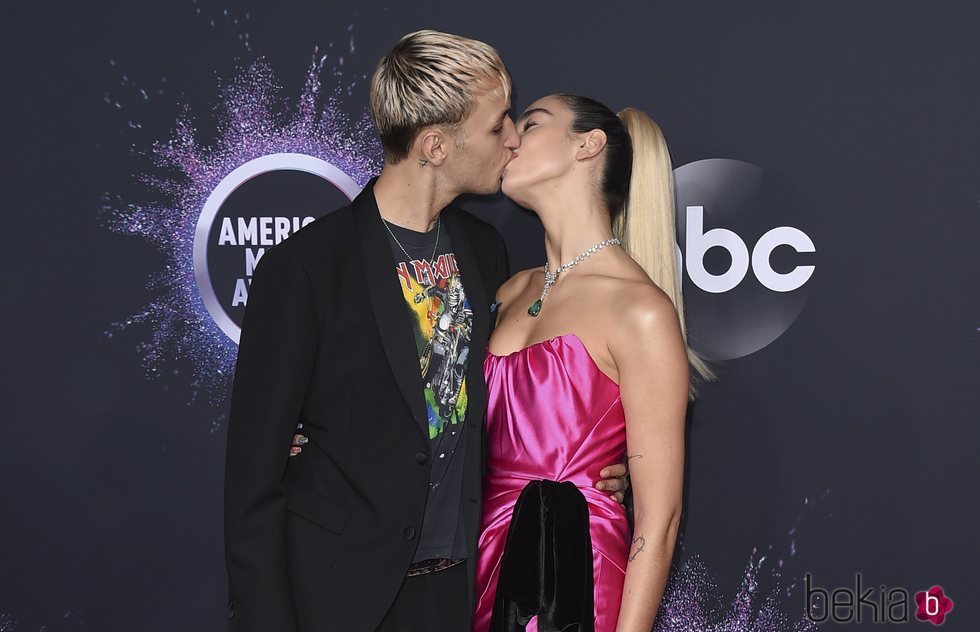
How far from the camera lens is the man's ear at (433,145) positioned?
6.09 feet

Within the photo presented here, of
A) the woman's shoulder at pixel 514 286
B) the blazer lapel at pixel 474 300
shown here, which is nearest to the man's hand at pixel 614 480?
the blazer lapel at pixel 474 300

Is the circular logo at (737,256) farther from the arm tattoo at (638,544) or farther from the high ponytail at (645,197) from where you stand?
the arm tattoo at (638,544)

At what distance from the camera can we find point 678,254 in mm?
2434

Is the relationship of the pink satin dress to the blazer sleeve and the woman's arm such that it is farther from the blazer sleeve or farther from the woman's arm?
the blazer sleeve

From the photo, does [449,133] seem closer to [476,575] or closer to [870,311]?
[476,575]

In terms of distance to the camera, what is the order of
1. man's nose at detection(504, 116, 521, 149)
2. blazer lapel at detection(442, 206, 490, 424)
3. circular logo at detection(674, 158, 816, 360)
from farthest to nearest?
circular logo at detection(674, 158, 816, 360)
man's nose at detection(504, 116, 521, 149)
blazer lapel at detection(442, 206, 490, 424)

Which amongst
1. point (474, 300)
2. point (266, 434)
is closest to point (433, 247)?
point (474, 300)

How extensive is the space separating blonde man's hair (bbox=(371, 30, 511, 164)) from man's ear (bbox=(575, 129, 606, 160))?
30 cm

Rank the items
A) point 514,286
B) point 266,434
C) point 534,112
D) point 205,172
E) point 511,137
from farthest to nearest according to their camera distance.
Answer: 1. point 205,172
2. point 514,286
3. point 534,112
4. point 511,137
5. point 266,434

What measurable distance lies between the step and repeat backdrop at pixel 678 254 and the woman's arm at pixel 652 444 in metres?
0.68

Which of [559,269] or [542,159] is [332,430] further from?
[542,159]

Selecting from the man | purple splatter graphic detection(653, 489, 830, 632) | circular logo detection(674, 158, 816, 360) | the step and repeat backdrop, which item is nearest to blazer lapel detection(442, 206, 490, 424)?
the man

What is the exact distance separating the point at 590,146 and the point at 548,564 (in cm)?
94

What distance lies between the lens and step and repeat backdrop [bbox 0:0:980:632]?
2336 mm
